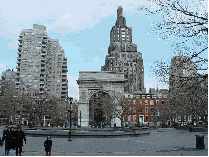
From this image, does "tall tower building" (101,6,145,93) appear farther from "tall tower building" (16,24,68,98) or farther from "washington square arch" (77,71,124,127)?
"washington square arch" (77,71,124,127)

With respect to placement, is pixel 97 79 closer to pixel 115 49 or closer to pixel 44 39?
pixel 44 39

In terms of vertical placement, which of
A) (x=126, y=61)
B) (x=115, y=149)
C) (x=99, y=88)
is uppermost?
(x=126, y=61)

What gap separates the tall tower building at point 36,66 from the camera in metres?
95.8

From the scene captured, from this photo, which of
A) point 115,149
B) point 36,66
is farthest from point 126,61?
point 115,149

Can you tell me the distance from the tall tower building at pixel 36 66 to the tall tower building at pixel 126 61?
118 feet

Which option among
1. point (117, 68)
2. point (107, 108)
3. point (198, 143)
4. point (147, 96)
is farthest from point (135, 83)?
point (198, 143)

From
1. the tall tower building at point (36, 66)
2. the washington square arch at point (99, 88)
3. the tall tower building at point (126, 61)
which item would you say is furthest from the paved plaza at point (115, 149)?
→ the tall tower building at point (126, 61)

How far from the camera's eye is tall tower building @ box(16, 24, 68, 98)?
95812 millimetres

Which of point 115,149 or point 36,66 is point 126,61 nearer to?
point 36,66

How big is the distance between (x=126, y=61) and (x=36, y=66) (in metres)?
48.9

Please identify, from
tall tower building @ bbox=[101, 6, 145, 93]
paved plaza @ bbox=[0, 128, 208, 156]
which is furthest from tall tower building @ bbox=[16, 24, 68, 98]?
paved plaza @ bbox=[0, 128, 208, 156]

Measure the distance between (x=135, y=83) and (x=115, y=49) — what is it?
2050 centimetres

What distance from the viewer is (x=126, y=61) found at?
132m

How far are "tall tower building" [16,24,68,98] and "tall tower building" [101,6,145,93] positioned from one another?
35.8 metres
